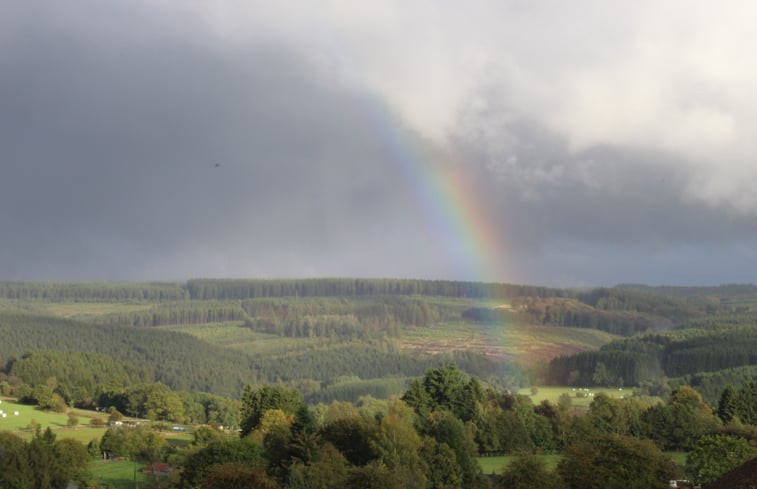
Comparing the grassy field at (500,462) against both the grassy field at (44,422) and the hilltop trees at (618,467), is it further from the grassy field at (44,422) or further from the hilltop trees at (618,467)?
the grassy field at (44,422)

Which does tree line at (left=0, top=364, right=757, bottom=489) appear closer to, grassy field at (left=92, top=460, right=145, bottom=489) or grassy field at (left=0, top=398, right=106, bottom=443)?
grassy field at (left=92, top=460, right=145, bottom=489)

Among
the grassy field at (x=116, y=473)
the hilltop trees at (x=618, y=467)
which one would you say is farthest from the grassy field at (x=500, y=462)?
the grassy field at (x=116, y=473)

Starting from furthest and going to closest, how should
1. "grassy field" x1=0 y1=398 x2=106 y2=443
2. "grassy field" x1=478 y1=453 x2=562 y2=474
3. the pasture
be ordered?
"grassy field" x1=0 y1=398 x2=106 y2=443 < the pasture < "grassy field" x1=478 y1=453 x2=562 y2=474

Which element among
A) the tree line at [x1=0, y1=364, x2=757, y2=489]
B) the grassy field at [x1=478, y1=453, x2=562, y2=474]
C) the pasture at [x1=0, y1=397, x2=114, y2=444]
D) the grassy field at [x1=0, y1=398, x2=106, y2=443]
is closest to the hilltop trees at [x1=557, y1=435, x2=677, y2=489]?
the tree line at [x1=0, y1=364, x2=757, y2=489]

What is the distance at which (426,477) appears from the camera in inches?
3568

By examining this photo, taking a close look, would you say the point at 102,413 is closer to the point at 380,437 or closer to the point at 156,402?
the point at 156,402

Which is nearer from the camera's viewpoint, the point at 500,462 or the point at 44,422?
the point at 500,462

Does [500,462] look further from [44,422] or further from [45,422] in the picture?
[44,422]

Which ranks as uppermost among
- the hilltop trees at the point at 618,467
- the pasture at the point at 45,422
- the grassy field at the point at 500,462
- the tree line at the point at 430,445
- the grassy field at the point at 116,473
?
the hilltop trees at the point at 618,467

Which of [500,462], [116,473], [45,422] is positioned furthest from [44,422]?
[500,462]

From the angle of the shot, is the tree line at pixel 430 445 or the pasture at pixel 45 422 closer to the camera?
the tree line at pixel 430 445

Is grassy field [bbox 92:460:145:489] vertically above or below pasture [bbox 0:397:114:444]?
above

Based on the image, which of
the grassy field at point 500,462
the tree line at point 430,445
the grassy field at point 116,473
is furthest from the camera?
the grassy field at point 116,473

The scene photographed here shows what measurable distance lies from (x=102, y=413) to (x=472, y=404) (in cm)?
9442
